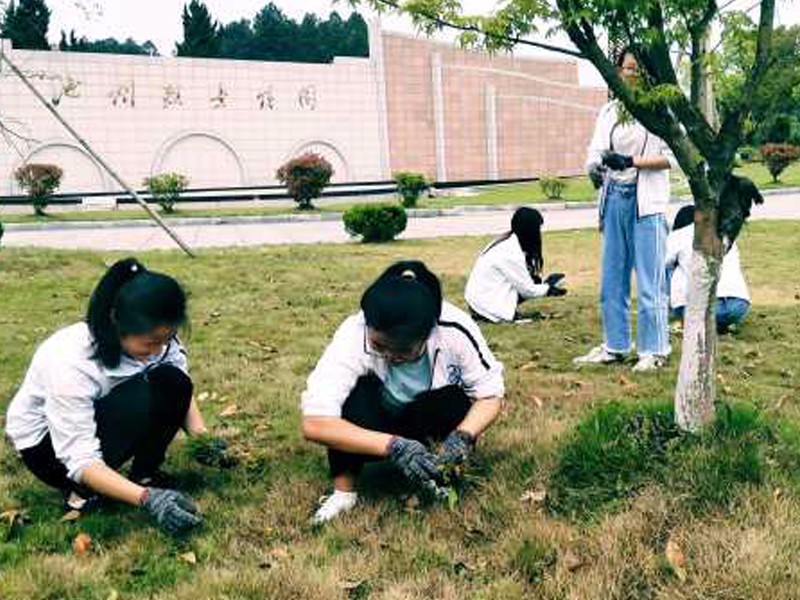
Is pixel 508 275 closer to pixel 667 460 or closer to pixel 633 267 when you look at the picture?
pixel 633 267

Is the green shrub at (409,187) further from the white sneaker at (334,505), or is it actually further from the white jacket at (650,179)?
the white sneaker at (334,505)

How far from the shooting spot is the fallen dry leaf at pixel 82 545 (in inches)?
116

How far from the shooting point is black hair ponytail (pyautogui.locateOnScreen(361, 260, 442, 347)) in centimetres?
293

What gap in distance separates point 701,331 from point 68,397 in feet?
6.93

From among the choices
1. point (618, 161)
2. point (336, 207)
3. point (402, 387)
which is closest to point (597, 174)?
point (618, 161)

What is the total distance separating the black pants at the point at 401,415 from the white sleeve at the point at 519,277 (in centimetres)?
376

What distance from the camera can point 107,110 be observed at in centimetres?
3089

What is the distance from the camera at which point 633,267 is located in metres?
5.44

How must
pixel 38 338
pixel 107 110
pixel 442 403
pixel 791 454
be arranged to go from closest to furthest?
pixel 791 454, pixel 442 403, pixel 38 338, pixel 107 110

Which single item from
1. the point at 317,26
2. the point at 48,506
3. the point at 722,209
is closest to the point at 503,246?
the point at 722,209

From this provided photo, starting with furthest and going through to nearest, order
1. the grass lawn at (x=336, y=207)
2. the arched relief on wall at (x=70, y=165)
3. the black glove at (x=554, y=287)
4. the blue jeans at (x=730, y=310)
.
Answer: the arched relief on wall at (x=70, y=165) < the grass lawn at (x=336, y=207) < the black glove at (x=554, y=287) < the blue jeans at (x=730, y=310)

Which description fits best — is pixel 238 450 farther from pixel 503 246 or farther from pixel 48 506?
pixel 503 246

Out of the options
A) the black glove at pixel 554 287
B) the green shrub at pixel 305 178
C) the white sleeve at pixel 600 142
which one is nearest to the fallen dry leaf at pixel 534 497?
the white sleeve at pixel 600 142

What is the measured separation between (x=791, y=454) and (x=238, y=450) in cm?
211
